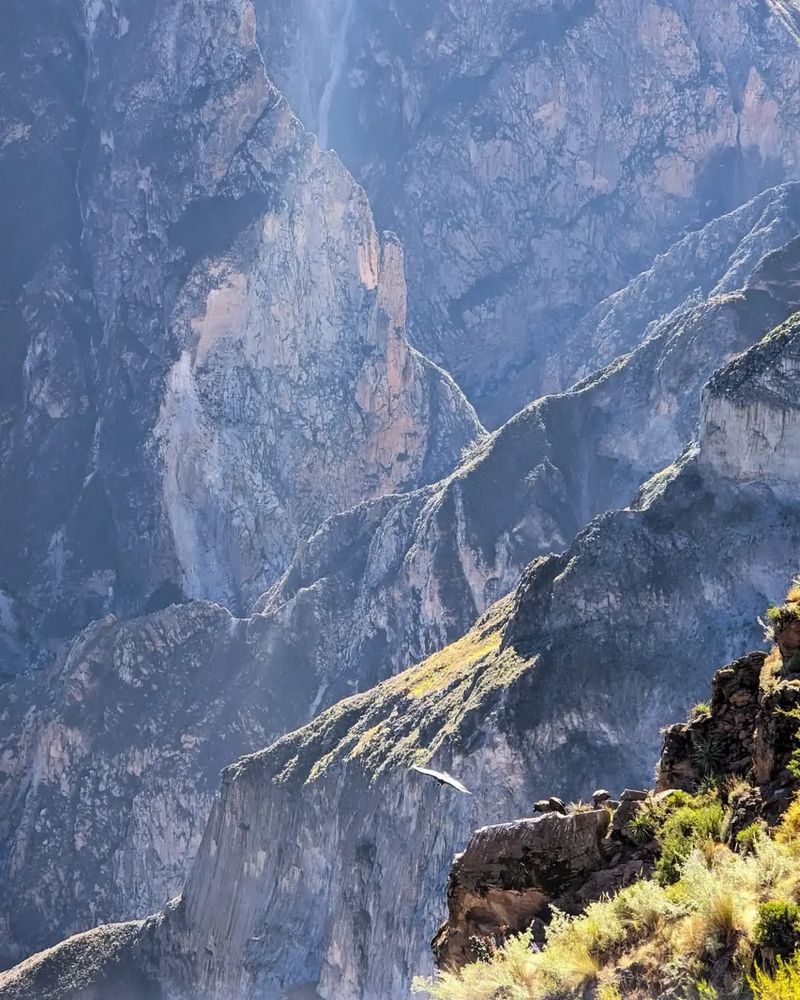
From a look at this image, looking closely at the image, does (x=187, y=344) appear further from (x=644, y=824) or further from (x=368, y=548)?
(x=644, y=824)

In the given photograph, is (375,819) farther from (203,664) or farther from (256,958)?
(203,664)

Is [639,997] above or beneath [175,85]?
beneath

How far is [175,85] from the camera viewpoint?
171375 millimetres

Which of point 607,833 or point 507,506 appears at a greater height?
point 507,506

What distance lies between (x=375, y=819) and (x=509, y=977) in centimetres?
5585

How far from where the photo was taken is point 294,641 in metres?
125

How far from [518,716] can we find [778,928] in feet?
174

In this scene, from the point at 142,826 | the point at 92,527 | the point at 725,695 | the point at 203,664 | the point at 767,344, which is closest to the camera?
the point at 725,695

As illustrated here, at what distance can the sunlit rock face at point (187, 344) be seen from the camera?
154m

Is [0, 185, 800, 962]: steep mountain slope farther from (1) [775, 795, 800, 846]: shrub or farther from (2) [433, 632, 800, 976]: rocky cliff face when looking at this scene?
(1) [775, 795, 800, 846]: shrub

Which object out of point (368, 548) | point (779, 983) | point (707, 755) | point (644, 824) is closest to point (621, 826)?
point (644, 824)

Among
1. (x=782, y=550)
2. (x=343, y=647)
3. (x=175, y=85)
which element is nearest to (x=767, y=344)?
(x=782, y=550)

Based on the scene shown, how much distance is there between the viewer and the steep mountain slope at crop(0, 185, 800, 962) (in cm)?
11400

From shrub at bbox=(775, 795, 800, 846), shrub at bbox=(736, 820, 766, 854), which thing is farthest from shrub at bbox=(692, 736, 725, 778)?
shrub at bbox=(775, 795, 800, 846)
